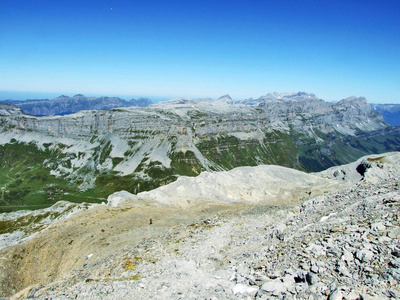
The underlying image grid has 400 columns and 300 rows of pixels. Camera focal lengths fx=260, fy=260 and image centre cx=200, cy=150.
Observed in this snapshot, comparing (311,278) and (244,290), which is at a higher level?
(311,278)

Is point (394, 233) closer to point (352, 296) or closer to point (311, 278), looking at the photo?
point (311, 278)

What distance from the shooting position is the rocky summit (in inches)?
749

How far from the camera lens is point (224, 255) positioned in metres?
32.3

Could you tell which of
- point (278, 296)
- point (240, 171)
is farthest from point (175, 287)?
point (240, 171)

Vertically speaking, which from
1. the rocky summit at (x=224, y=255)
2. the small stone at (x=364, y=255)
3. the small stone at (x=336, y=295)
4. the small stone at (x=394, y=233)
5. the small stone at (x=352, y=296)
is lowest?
the rocky summit at (x=224, y=255)

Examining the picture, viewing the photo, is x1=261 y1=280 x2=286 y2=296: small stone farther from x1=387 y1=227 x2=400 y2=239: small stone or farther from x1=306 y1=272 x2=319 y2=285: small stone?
x1=387 y1=227 x2=400 y2=239: small stone

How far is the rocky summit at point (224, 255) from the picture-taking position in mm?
19016

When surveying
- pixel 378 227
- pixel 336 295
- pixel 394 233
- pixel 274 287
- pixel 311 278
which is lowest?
pixel 274 287

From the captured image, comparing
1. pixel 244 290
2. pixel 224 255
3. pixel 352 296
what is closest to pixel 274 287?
pixel 244 290

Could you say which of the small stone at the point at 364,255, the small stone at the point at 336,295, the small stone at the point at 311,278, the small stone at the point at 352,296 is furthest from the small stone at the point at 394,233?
Result: the small stone at the point at 336,295

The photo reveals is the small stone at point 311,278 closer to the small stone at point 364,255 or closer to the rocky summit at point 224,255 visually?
the rocky summit at point 224,255

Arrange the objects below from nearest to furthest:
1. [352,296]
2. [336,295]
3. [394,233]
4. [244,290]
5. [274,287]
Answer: [352,296]
[336,295]
[274,287]
[244,290]
[394,233]

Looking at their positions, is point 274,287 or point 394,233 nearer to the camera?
point 274,287

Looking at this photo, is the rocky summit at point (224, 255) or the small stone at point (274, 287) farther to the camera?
the rocky summit at point (224, 255)
